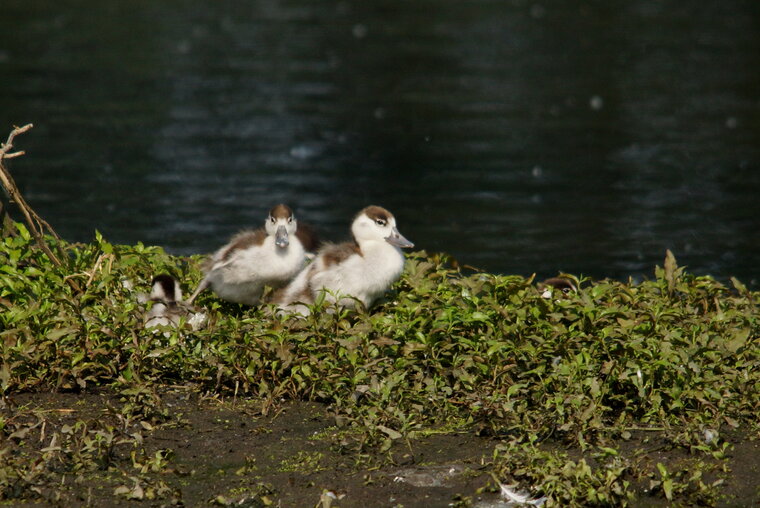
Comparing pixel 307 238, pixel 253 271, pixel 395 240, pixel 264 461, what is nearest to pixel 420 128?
pixel 307 238

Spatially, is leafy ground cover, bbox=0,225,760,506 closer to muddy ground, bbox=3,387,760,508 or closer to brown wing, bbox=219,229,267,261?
muddy ground, bbox=3,387,760,508

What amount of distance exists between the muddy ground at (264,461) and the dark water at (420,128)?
17.8ft

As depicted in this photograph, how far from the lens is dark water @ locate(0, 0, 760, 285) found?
534 inches

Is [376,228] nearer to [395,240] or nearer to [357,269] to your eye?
[395,240]

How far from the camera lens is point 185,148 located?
705 inches

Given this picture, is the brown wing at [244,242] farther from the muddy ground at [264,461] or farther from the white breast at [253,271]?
the muddy ground at [264,461]

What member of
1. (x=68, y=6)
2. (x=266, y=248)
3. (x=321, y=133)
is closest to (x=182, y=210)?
(x=321, y=133)

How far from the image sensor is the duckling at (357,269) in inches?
309

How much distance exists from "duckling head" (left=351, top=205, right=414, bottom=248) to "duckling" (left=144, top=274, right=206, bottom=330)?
126cm

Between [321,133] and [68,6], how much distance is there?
60.5ft

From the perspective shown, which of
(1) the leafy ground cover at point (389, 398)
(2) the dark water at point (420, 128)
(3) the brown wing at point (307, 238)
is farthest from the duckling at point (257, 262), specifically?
(2) the dark water at point (420, 128)

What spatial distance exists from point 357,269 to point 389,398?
4.25 feet

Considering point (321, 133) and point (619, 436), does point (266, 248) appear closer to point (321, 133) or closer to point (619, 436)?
point (619, 436)

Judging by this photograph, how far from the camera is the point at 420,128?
63.3 feet
